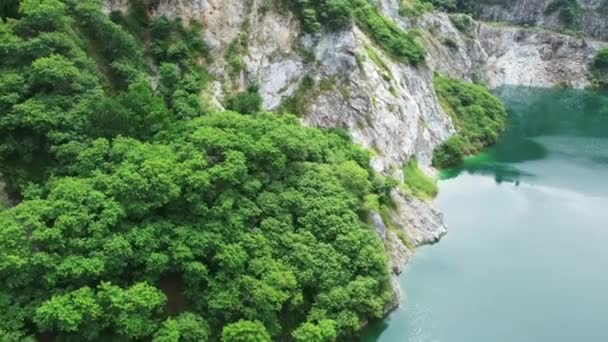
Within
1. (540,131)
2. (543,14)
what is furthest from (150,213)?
(543,14)

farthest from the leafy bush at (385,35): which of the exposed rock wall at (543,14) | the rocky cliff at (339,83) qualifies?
the exposed rock wall at (543,14)

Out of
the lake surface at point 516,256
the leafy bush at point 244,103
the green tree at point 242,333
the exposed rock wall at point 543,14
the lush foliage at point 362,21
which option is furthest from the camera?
the exposed rock wall at point 543,14

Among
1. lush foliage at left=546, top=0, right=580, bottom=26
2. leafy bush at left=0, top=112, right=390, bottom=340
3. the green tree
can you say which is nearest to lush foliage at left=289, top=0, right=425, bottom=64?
leafy bush at left=0, top=112, right=390, bottom=340

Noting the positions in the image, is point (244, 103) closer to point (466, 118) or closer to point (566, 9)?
point (466, 118)

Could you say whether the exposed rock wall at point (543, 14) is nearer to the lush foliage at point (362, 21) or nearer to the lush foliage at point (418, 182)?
the lush foliage at point (362, 21)

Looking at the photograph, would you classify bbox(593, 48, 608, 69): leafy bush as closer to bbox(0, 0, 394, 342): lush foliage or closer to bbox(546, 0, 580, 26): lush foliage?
bbox(546, 0, 580, 26): lush foliage

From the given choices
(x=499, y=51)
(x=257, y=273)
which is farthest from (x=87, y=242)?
(x=499, y=51)

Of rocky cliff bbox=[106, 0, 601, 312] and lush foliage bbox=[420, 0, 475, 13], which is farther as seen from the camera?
lush foliage bbox=[420, 0, 475, 13]
